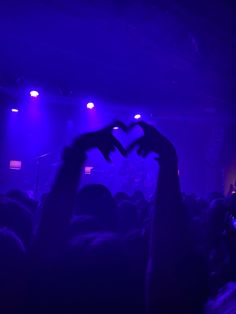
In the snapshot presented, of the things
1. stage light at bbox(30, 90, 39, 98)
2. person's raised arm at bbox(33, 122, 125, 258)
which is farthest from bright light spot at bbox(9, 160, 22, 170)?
person's raised arm at bbox(33, 122, 125, 258)

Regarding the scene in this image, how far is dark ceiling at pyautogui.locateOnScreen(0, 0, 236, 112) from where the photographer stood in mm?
6992

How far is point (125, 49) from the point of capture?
945 centimetres

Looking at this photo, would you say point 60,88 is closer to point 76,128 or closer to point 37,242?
point 76,128

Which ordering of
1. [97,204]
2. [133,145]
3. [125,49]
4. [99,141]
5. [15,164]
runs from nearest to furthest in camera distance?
1. [133,145]
2. [99,141]
3. [97,204]
4. [125,49]
5. [15,164]

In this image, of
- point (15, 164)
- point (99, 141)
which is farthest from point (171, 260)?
point (15, 164)

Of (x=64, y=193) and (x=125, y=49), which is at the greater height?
(x=125, y=49)

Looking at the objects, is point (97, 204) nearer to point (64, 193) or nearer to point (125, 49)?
point (64, 193)

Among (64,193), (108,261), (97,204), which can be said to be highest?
(64,193)

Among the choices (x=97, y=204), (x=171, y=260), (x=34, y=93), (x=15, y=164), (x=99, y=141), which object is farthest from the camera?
(x=15, y=164)

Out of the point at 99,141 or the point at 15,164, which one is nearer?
the point at 99,141

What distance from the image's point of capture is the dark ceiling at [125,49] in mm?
6992

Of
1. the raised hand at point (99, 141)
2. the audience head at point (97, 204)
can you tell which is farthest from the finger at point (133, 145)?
the audience head at point (97, 204)

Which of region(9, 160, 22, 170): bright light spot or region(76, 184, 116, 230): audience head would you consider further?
region(9, 160, 22, 170): bright light spot

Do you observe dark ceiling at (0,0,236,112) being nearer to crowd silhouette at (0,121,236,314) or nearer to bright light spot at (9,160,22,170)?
bright light spot at (9,160,22,170)
